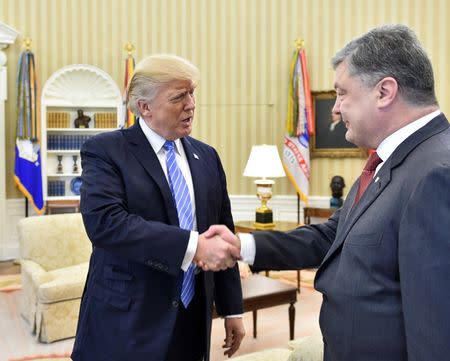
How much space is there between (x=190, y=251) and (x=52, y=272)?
314cm

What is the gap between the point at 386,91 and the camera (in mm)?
1449

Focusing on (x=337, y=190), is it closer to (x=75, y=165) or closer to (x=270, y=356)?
(x=75, y=165)

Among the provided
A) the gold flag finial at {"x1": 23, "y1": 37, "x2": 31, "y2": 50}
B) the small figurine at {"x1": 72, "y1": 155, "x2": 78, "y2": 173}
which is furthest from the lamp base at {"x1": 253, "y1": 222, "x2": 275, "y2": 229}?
the gold flag finial at {"x1": 23, "y1": 37, "x2": 31, "y2": 50}

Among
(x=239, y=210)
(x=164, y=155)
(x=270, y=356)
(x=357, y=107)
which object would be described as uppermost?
(x=357, y=107)

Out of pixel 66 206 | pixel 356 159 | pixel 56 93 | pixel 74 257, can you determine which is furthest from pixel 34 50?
pixel 356 159

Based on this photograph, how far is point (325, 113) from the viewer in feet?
26.1

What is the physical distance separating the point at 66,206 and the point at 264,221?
286 cm

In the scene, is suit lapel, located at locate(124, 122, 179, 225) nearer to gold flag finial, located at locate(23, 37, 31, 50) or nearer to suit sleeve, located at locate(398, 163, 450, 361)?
suit sleeve, located at locate(398, 163, 450, 361)

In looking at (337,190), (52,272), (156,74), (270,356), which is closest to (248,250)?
(270,356)

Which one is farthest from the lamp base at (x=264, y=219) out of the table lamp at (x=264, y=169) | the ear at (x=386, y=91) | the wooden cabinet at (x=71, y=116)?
the ear at (x=386, y=91)

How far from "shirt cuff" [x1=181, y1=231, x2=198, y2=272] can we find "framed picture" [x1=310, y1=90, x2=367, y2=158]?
6321 millimetres

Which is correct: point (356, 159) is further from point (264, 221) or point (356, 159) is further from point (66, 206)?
point (66, 206)

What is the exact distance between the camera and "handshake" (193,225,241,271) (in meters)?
1.91

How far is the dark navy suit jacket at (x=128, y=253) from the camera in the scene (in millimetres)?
1853
